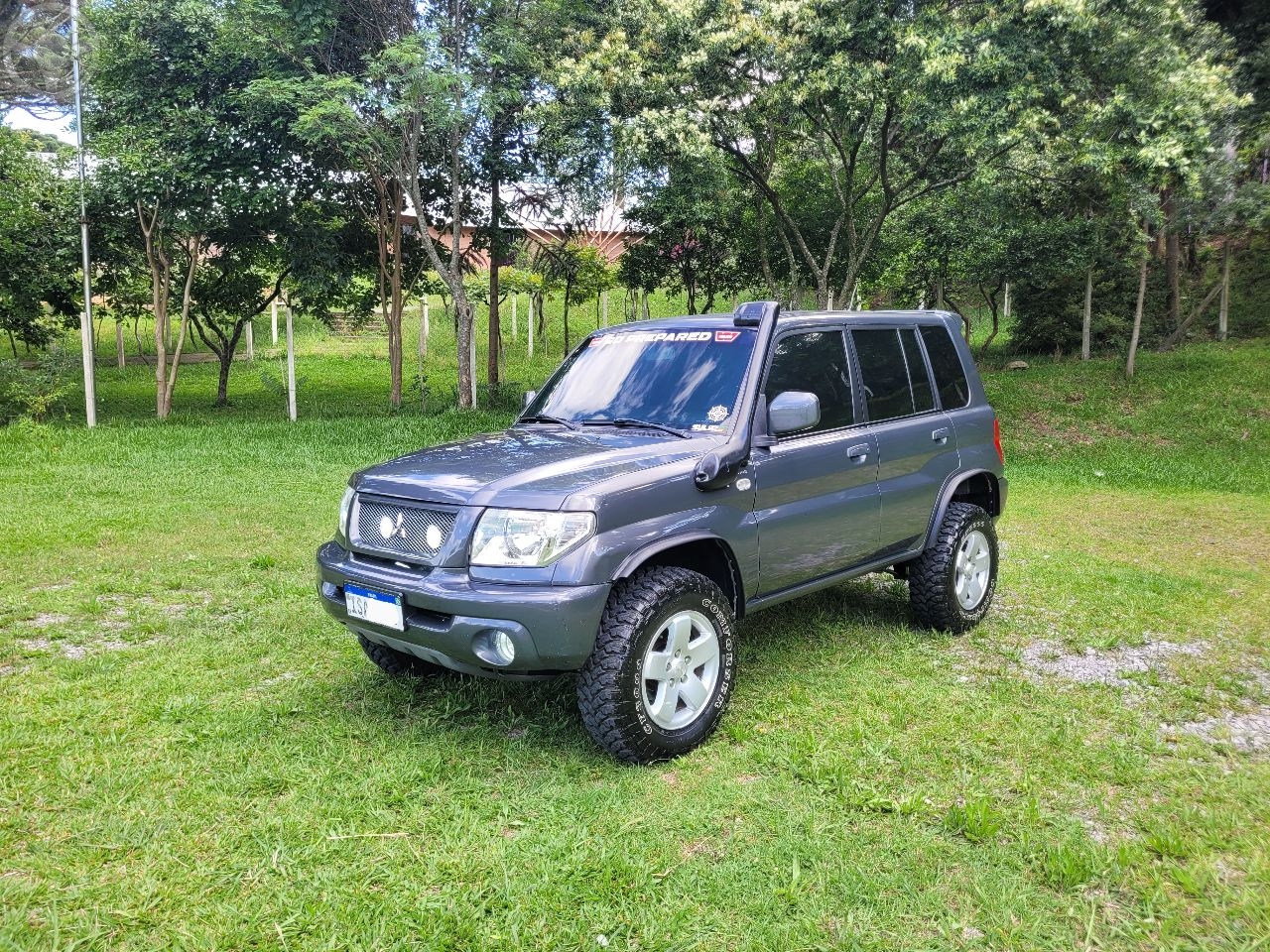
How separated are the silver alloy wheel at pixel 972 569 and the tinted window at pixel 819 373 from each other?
1.29m

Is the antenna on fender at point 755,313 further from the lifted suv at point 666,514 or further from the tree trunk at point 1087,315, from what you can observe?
the tree trunk at point 1087,315

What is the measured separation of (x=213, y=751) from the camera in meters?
3.55

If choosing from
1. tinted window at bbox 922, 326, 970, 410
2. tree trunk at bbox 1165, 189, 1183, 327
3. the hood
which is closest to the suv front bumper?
the hood

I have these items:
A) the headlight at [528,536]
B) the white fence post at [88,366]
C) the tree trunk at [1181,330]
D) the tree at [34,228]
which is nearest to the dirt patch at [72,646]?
the headlight at [528,536]

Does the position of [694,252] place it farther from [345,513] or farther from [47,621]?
[345,513]

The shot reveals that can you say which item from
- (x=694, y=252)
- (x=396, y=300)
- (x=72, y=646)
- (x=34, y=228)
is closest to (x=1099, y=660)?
(x=72, y=646)

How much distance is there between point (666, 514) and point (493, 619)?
2.68 ft

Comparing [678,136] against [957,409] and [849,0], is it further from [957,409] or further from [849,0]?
[957,409]

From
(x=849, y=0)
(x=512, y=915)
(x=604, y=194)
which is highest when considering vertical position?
(x=849, y=0)

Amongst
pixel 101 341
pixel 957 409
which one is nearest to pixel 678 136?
pixel 957 409

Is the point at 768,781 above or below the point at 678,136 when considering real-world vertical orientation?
below

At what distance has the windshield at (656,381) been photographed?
4.03m

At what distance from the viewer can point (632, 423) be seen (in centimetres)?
411

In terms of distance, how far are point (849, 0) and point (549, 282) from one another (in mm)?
8099
